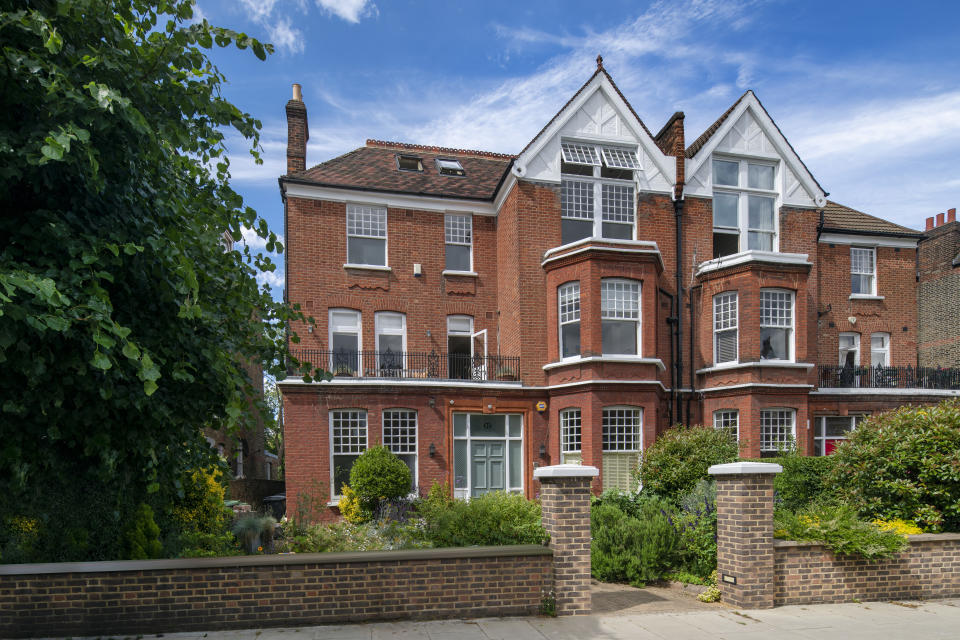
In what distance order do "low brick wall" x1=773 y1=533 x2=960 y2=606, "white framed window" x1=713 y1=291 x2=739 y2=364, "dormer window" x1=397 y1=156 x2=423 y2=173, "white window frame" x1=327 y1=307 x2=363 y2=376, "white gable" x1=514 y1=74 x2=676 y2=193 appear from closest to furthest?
1. "low brick wall" x1=773 y1=533 x2=960 y2=606
2. "white framed window" x1=713 y1=291 x2=739 y2=364
3. "white window frame" x1=327 y1=307 x2=363 y2=376
4. "white gable" x1=514 y1=74 x2=676 y2=193
5. "dormer window" x1=397 y1=156 x2=423 y2=173

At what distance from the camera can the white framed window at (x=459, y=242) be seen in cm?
1914

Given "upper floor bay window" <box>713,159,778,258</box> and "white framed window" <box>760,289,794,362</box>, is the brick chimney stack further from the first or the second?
"white framed window" <box>760,289,794,362</box>

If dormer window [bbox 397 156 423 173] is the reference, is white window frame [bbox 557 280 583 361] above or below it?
below

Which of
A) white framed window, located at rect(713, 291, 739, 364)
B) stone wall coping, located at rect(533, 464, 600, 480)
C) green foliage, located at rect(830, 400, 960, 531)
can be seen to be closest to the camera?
stone wall coping, located at rect(533, 464, 600, 480)

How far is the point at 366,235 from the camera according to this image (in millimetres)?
18359

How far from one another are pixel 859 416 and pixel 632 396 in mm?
9115

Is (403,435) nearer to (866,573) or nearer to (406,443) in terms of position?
(406,443)

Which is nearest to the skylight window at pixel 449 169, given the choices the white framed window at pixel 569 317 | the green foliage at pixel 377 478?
the white framed window at pixel 569 317

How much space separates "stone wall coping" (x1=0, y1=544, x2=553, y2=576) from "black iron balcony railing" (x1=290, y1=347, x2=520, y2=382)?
946 cm

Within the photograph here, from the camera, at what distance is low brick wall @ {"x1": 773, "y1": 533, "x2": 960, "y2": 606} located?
8344 mm

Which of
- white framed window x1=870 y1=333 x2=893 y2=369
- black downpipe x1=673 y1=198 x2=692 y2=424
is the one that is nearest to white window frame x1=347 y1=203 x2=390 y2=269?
black downpipe x1=673 y1=198 x2=692 y2=424

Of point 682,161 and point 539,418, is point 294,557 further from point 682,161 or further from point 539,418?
point 682,161

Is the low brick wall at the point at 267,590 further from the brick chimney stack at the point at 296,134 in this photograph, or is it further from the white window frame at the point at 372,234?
the brick chimney stack at the point at 296,134

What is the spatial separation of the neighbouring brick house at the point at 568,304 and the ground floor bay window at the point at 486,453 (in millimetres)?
57
